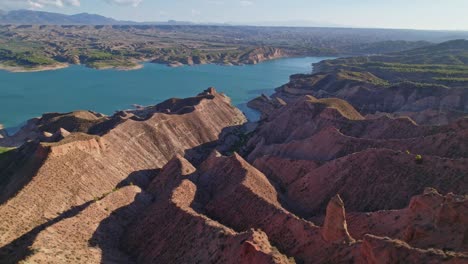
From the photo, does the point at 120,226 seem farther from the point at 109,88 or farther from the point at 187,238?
the point at 109,88

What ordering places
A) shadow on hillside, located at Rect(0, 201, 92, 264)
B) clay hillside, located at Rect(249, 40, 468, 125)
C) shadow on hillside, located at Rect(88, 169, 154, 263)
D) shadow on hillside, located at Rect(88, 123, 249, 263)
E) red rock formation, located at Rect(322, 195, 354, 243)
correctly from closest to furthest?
Result: red rock formation, located at Rect(322, 195, 354, 243) → shadow on hillside, located at Rect(0, 201, 92, 264) → shadow on hillside, located at Rect(88, 169, 154, 263) → shadow on hillside, located at Rect(88, 123, 249, 263) → clay hillside, located at Rect(249, 40, 468, 125)

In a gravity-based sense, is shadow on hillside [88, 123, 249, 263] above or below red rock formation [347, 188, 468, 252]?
below

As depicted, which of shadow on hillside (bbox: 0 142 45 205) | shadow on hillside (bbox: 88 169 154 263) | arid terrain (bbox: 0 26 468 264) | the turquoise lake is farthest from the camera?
the turquoise lake

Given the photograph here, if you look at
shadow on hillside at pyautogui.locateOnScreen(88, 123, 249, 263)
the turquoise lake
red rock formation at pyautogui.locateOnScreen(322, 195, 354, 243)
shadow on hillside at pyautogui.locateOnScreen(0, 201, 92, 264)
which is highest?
red rock formation at pyautogui.locateOnScreen(322, 195, 354, 243)

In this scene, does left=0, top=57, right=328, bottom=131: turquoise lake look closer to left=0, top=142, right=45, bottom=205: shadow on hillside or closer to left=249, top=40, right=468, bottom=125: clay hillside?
left=249, top=40, right=468, bottom=125: clay hillside

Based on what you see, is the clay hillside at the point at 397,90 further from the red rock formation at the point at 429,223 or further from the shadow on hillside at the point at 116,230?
the shadow on hillside at the point at 116,230

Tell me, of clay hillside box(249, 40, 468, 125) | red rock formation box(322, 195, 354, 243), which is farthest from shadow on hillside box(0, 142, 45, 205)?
clay hillside box(249, 40, 468, 125)

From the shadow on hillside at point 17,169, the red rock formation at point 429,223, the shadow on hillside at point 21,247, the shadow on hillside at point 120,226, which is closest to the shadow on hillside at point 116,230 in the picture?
the shadow on hillside at point 120,226

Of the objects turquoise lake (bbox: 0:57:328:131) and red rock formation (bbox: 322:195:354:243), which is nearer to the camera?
red rock formation (bbox: 322:195:354:243)
